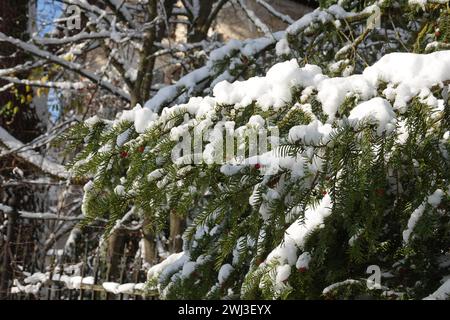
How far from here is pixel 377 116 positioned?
2.23 metres

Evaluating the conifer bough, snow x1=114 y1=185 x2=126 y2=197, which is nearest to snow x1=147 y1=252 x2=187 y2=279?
the conifer bough

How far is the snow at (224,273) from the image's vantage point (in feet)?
11.1

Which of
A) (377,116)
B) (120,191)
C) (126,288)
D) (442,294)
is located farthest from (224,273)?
(126,288)

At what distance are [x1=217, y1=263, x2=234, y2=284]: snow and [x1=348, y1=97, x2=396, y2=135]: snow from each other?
1457mm

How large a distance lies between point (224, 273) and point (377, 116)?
1.54 m

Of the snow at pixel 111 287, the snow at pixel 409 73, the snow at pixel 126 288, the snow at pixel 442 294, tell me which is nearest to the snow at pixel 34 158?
the snow at pixel 111 287

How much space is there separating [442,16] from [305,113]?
162 cm

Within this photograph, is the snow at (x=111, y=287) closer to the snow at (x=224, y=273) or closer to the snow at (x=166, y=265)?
the snow at (x=166, y=265)

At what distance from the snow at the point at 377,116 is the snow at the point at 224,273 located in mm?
1457

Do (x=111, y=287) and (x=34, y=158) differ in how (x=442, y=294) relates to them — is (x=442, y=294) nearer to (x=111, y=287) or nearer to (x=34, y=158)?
(x=111, y=287)

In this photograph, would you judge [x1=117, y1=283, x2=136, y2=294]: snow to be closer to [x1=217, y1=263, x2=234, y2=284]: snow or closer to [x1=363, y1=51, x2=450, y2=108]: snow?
[x1=217, y1=263, x2=234, y2=284]: snow

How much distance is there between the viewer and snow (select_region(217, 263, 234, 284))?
Answer: 3.39 metres

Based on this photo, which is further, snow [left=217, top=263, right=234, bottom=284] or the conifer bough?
snow [left=217, top=263, right=234, bottom=284]
